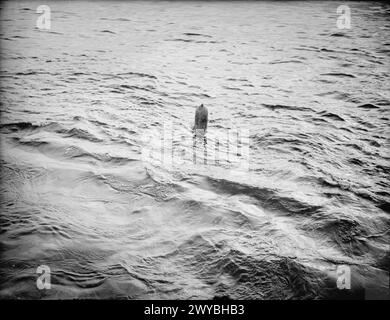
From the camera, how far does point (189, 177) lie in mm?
5438

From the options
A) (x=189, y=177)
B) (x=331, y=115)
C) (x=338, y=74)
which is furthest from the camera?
(x=338, y=74)

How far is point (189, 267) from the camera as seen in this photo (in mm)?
3732

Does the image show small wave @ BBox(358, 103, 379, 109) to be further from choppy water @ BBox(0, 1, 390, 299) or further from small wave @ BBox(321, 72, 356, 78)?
small wave @ BBox(321, 72, 356, 78)

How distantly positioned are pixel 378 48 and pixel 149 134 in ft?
35.6

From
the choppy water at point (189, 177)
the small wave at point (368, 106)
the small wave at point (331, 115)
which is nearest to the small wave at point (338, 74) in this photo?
the choppy water at point (189, 177)

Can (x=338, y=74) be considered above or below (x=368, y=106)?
above

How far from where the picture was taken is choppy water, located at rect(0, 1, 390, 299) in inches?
143

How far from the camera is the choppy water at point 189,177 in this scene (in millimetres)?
3633

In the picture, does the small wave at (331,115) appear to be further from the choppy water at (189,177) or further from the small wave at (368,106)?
the small wave at (368,106)

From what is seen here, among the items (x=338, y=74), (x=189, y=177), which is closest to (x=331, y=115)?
(x=338, y=74)

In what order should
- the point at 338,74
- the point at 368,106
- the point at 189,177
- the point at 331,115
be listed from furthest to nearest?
the point at 338,74 → the point at 368,106 → the point at 331,115 → the point at 189,177

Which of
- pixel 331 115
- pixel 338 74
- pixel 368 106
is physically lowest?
pixel 331 115

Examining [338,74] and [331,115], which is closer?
[331,115]

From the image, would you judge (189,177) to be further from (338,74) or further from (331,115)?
(338,74)
